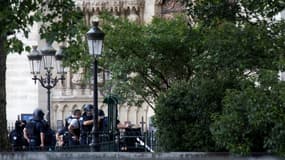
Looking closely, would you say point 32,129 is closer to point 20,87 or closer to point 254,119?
point 254,119

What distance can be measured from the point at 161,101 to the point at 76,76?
64.9ft

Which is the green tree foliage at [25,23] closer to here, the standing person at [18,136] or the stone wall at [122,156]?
the stone wall at [122,156]

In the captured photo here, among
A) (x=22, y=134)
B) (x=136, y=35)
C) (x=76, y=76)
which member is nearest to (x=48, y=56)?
(x=136, y=35)

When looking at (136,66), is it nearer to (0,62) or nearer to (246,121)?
(0,62)

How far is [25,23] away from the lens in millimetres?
13656

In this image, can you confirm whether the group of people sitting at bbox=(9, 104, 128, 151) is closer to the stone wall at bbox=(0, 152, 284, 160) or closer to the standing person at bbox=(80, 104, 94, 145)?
the standing person at bbox=(80, 104, 94, 145)

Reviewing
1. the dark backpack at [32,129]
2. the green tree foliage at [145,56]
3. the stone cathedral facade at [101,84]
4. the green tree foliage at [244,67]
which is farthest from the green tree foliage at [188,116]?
the stone cathedral facade at [101,84]

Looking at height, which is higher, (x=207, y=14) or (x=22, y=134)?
(x=207, y=14)

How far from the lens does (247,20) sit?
1413cm

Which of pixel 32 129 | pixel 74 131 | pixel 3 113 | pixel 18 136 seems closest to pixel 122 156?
pixel 3 113

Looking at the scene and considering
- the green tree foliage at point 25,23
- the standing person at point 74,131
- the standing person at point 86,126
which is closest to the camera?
the green tree foliage at point 25,23

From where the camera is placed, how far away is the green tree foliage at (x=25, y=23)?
13.4 metres

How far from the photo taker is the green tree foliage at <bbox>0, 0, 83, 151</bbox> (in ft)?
43.8

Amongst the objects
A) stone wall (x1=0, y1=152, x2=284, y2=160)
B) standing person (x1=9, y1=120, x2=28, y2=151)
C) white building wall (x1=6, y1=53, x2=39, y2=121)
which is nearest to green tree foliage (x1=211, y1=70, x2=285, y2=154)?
stone wall (x1=0, y1=152, x2=284, y2=160)
